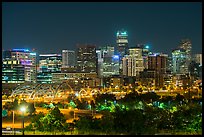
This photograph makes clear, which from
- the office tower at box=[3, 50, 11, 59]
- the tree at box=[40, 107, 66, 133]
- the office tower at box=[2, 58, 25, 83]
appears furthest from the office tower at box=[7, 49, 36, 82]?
the tree at box=[40, 107, 66, 133]

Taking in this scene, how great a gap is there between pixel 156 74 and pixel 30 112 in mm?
18379

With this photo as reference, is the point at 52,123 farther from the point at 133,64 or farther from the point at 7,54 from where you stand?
the point at 133,64

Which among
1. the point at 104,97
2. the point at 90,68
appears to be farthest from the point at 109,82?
the point at 104,97

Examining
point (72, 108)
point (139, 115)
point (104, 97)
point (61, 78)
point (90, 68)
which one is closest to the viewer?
point (139, 115)

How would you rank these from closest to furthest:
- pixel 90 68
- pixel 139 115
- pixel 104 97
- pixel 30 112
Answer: pixel 139 115 < pixel 30 112 < pixel 104 97 < pixel 90 68

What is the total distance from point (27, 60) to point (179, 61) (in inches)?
425

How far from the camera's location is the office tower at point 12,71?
22.5 metres

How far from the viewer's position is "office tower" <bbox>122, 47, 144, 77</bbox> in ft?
98.9

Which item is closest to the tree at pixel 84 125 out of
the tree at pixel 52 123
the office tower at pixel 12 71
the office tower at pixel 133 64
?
the tree at pixel 52 123

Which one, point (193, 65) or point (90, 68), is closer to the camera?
point (193, 65)

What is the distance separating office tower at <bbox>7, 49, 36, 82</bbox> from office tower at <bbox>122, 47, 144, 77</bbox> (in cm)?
663

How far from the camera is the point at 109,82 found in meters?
23.7

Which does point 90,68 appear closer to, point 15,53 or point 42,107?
point 15,53

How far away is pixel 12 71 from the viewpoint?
76.5 ft
